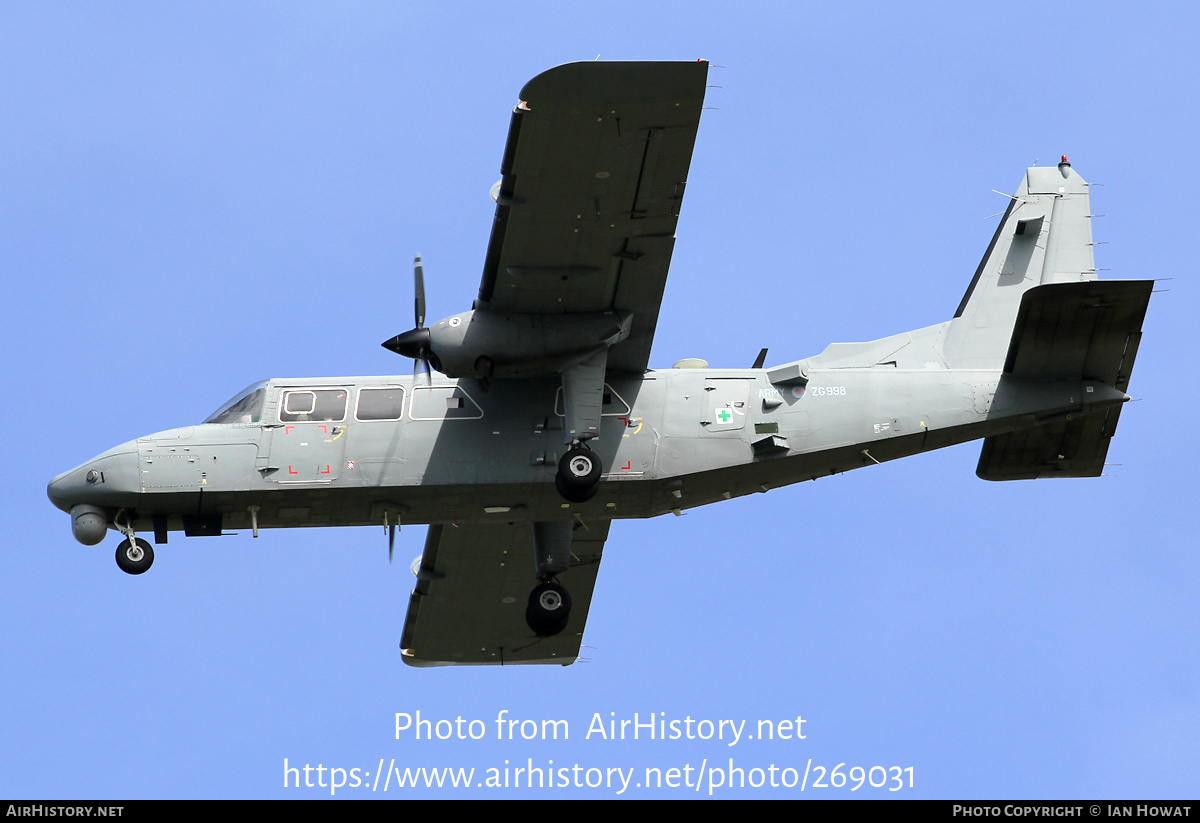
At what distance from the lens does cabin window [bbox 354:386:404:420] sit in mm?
25641

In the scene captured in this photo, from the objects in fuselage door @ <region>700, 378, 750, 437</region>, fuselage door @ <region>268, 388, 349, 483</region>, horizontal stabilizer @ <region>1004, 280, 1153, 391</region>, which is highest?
horizontal stabilizer @ <region>1004, 280, 1153, 391</region>

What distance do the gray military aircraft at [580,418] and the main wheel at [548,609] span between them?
34 millimetres

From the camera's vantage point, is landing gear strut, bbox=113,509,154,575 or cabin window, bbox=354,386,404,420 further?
cabin window, bbox=354,386,404,420

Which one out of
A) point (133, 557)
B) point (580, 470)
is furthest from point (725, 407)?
point (133, 557)

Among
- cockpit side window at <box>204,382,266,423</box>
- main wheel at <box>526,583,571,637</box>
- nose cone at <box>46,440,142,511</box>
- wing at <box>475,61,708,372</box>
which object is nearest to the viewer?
wing at <box>475,61,708,372</box>

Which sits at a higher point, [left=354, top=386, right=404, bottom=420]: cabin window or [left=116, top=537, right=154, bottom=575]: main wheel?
[left=354, top=386, right=404, bottom=420]: cabin window

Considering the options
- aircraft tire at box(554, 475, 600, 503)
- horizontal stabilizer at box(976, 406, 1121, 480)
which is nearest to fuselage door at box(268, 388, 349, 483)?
aircraft tire at box(554, 475, 600, 503)

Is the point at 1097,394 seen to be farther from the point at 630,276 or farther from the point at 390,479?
the point at 390,479

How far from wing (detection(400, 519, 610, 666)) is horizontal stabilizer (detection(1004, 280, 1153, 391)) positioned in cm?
803

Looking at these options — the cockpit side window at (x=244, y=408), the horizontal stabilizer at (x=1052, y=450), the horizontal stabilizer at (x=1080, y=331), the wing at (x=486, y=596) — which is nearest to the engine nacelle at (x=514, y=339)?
the cockpit side window at (x=244, y=408)

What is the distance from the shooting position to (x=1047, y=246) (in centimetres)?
2805

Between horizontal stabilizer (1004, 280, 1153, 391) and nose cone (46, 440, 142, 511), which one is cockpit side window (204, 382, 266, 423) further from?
horizontal stabilizer (1004, 280, 1153, 391)

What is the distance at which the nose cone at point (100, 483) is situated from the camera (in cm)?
2516

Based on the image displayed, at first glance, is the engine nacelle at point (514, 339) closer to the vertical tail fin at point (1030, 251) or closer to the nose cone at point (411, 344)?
the nose cone at point (411, 344)
